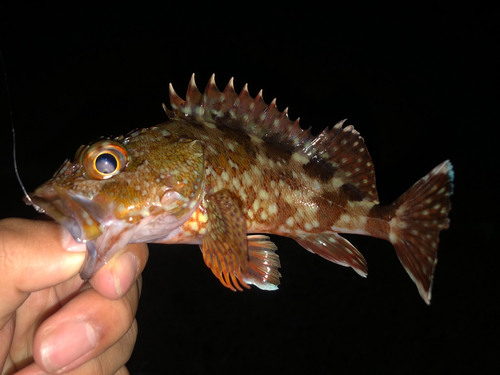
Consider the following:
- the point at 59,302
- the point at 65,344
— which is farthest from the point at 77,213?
the point at 59,302

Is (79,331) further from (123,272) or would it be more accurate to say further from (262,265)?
(262,265)

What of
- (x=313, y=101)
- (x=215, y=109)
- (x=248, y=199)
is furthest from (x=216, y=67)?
(x=248, y=199)

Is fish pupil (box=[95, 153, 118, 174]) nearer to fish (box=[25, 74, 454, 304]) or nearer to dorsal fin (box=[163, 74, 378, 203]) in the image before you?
fish (box=[25, 74, 454, 304])

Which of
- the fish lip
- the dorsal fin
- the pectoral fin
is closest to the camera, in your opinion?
the fish lip

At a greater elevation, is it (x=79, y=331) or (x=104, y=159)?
(x=104, y=159)

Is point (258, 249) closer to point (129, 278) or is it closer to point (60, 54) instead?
point (129, 278)

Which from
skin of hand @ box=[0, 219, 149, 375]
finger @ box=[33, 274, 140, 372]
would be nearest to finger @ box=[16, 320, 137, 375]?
skin of hand @ box=[0, 219, 149, 375]

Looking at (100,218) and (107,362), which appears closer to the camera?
(100,218)
